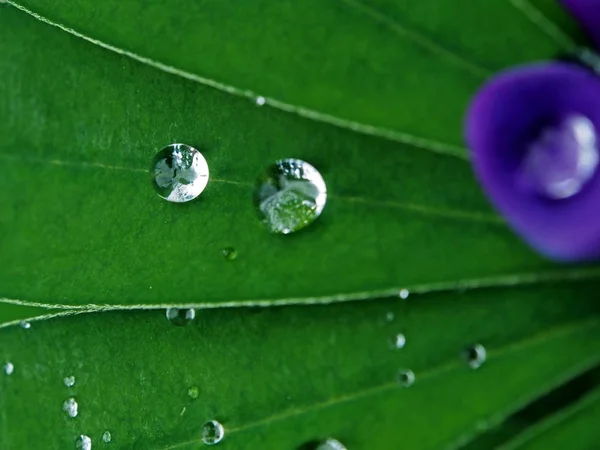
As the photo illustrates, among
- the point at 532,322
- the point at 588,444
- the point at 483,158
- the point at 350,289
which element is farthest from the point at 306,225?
the point at 588,444

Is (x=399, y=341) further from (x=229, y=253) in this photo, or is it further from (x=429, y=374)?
(x=229, y=253)

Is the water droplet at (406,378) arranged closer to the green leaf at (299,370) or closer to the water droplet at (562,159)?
the green leaf at (299,370)

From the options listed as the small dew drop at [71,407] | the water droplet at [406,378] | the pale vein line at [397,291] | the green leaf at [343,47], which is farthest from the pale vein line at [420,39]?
the small dew drop at [71,407]

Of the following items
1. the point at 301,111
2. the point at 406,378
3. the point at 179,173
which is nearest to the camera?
the point at 179,173

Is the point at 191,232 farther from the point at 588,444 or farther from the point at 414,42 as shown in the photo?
the point at 588,444

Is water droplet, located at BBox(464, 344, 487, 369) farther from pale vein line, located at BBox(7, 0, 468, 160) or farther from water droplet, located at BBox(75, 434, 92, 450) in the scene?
water droplet, located at BBox(75, 434, 92, 450)

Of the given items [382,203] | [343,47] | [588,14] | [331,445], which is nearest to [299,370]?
[331,445]
